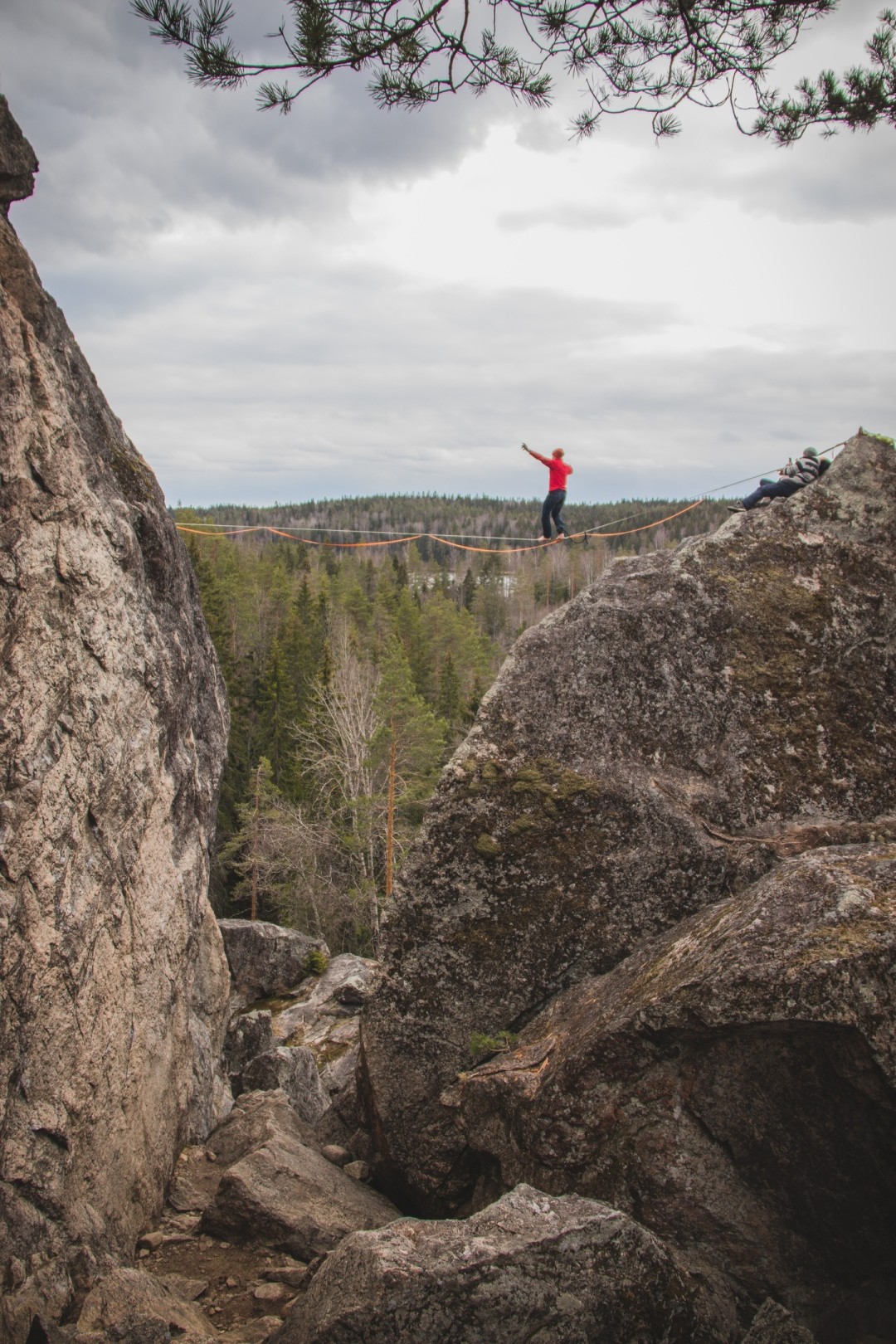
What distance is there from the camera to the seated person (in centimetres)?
820

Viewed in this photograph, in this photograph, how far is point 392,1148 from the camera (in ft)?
22.9

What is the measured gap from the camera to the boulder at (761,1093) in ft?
14.8

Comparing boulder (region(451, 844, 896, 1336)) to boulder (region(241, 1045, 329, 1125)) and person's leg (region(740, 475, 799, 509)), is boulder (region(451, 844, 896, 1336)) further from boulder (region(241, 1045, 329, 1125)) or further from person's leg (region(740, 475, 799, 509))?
boulder (region(241, 1045, 329, 1125))

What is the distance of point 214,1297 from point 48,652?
4734 millimetres

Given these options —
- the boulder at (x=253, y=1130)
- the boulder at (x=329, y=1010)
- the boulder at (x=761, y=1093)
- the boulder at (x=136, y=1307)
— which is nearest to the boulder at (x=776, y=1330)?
the boulder at (x=761, y=1093)

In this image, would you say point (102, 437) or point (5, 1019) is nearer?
point (5, 1019)

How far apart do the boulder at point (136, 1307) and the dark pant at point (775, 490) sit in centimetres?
774

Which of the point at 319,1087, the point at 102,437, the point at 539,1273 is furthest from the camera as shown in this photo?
the point at 319,1087

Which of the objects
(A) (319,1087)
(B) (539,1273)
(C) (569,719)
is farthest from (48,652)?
(A) (319,1087)

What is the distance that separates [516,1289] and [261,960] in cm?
2358

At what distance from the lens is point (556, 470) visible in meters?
14.8

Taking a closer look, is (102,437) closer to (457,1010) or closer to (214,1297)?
(457,1010)

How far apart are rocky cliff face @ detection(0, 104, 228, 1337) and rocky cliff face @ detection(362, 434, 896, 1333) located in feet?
6.95

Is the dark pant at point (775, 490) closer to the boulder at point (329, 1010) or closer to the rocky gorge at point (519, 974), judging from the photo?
the rocky gorge at point (519, 974)
